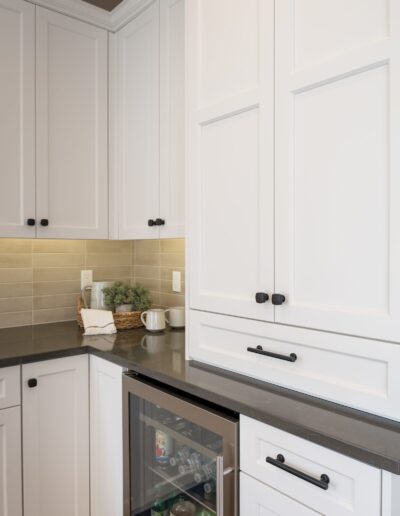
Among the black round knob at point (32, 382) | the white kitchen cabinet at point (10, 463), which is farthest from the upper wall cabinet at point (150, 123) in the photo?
the white kitchen cabinet at point (10, 463)

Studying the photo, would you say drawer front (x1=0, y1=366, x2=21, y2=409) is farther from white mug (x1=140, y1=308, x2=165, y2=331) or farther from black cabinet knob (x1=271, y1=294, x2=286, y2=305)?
black cabinet knob (x1=271, y1=294, x2=286, y2=305)

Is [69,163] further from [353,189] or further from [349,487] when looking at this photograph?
[349,487]

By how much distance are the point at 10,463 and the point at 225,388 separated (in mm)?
981

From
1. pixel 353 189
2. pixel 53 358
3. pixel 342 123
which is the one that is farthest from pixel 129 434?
pixel 342 123

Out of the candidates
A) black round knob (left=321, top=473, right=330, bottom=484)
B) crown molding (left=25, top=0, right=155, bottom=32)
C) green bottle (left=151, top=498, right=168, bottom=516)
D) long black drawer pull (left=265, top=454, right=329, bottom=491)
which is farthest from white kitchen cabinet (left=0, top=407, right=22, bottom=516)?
crown molding (left=25, top=0, right=155, bottom=32)

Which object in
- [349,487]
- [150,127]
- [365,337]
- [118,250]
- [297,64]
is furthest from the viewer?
[118,250]

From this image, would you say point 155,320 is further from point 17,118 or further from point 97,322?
point 17,118

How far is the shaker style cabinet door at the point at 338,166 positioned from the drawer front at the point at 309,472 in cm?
29

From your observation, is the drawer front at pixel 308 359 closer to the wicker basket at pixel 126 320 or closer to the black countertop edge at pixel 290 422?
the black countertop edge at pixel 290 422

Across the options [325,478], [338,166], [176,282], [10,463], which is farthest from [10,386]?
[338,166]

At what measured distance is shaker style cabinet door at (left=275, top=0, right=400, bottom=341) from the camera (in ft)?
3.19

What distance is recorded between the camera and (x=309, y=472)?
97 centimetres

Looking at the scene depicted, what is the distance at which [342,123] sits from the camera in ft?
3.46

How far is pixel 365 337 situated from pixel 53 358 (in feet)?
4.04
